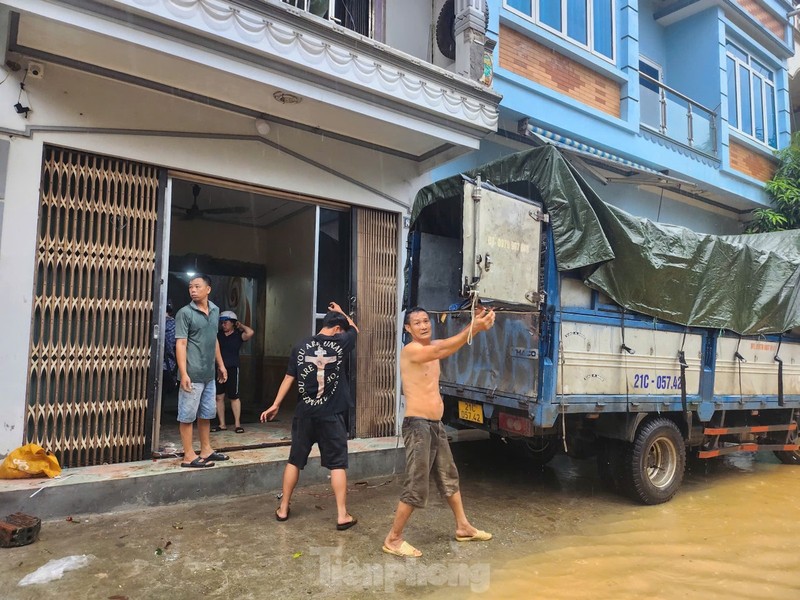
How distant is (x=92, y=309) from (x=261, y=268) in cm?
544

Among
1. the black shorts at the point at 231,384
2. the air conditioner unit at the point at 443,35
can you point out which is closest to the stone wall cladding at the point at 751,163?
the air conditioner unit at the point at 443,35

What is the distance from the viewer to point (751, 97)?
11383 mm

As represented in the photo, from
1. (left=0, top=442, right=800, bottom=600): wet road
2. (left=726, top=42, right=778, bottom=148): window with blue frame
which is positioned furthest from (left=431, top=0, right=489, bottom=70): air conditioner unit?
(left=726, top=42, right=778, bottom=148): window with blue frame

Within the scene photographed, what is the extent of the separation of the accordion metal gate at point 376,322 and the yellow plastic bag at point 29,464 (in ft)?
10.3

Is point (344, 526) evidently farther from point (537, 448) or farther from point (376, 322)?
point (376, 322)

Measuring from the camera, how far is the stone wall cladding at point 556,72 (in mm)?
7406

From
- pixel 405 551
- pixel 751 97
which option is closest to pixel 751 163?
pixel 751 97

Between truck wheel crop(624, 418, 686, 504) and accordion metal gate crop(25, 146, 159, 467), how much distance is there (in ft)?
14.9

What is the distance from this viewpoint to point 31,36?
4.26 meters

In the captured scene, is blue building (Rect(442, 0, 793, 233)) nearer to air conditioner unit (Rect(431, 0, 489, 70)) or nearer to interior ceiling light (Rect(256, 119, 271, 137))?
air conditioner unit (Rect(431, 0, 489, 70))

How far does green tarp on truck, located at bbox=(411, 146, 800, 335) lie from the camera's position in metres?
4.52

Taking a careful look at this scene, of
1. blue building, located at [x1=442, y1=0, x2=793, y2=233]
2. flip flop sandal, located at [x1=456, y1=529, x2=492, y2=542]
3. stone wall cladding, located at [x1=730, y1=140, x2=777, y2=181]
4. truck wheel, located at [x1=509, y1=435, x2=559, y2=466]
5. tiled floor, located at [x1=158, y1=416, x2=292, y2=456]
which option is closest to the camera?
flip flop sandal, located at [x1=456, y1=529, x2=492, y2=542]

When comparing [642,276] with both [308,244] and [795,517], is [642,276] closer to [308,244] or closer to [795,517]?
[795,517]

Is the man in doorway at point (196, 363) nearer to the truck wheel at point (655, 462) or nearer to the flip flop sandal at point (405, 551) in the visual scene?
the flip flop sandal at point (405, 551)
